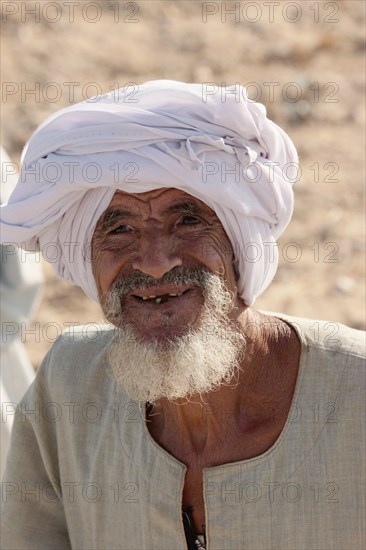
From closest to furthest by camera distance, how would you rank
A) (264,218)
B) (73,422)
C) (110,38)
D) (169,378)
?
(169,378) → (264,218) → (73,422) → (110,38)

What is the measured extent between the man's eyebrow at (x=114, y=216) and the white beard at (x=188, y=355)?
187mm

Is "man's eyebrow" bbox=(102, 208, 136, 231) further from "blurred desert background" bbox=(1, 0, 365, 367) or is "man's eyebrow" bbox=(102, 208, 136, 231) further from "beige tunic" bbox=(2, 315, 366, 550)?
"blurred desert background" bbox=(1, 0, 365, 367)

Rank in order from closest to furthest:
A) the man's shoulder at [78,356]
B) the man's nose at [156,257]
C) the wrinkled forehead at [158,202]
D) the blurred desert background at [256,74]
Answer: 1. the man's nose at [156,257]
2. the wrinkled forehead at [158,202]
3. the man's shoulder at [78,356]
4. the blurred desert background at [256,74]

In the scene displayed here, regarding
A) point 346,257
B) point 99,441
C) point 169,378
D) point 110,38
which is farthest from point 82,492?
point 110,38

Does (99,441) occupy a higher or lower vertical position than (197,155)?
lower

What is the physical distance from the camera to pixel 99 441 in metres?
3.13

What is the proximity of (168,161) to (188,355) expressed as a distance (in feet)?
1.63

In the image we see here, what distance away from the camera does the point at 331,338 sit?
2918 millimetres

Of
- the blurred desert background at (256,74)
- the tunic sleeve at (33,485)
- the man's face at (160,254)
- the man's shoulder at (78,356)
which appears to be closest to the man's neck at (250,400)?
the man's face at (160,254)

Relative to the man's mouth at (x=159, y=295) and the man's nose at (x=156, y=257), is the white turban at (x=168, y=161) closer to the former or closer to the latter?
the man's nose at (x=156, y=257)

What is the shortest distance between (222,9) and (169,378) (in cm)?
775

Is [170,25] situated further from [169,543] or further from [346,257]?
[169,543]

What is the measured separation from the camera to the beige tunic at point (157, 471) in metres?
2.82

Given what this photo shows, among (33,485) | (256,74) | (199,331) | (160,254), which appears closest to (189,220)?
(160,254)
